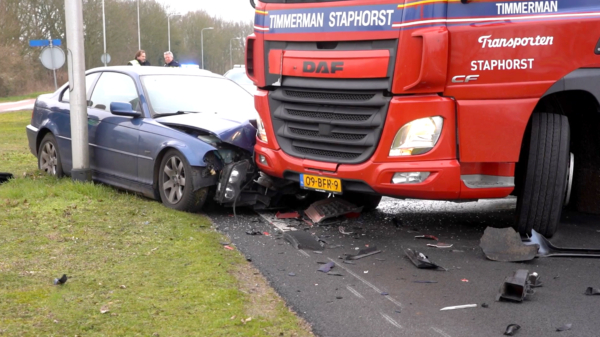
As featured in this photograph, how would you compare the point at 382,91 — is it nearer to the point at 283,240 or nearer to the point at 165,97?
the point at 283,240

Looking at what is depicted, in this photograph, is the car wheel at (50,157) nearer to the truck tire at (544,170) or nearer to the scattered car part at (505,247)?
the scattered car part at (505,247)

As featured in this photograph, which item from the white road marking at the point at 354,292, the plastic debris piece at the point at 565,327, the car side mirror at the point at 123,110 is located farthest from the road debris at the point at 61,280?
the car side mirror at the point at 123,110

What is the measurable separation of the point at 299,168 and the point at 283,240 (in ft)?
2.14

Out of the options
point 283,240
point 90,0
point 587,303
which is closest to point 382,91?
point 283,240

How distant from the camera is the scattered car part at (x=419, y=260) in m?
5.48

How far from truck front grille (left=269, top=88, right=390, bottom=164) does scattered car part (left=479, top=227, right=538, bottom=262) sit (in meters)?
1.17

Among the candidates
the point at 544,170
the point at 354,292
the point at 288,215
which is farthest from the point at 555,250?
the point at 288,215

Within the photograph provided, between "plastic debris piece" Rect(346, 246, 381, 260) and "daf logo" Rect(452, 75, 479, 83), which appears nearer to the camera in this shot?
"daf logo" Rect(452, 75, 479, 83)

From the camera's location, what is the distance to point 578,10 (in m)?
5.68

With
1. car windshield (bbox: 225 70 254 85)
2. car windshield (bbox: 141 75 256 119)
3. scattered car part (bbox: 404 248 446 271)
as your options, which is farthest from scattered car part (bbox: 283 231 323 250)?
car windshield (bbox: 225 70 254 85)

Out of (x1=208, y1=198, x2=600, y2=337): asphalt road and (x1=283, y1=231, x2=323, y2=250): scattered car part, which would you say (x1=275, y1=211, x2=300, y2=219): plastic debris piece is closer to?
(x1=208, y1=198, x2=600, y2=337): asphalt road

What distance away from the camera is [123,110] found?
8.06 m

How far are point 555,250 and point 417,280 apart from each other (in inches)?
58.4

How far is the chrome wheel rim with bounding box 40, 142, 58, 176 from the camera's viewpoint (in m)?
9.68
